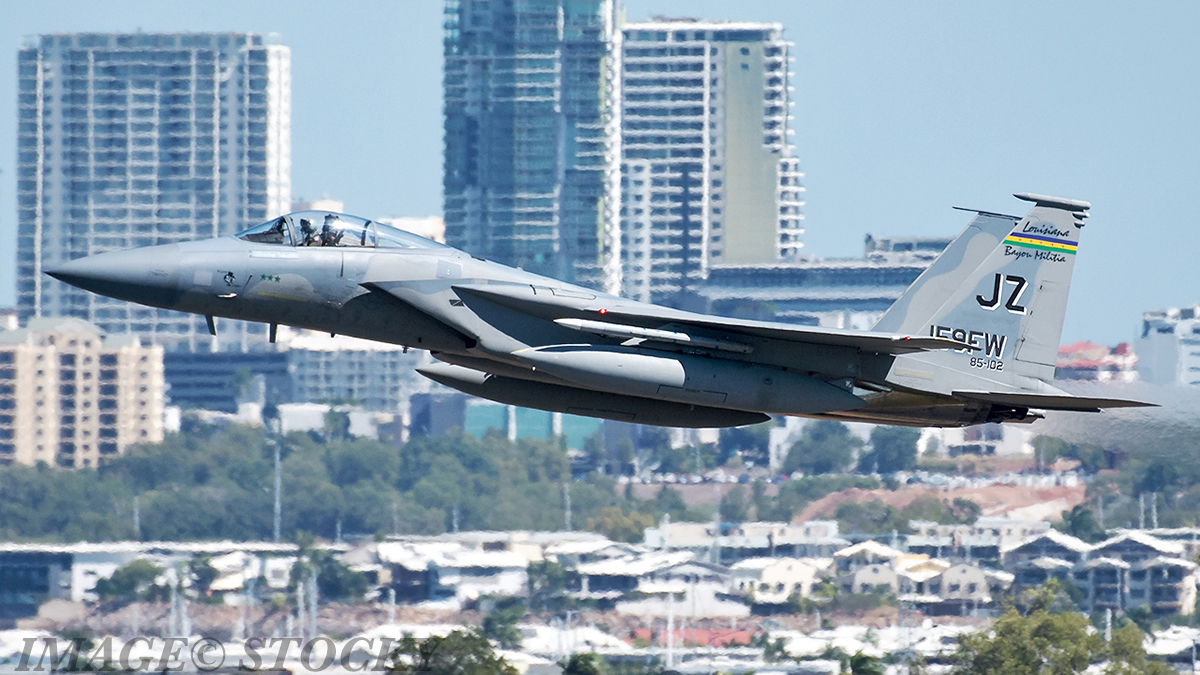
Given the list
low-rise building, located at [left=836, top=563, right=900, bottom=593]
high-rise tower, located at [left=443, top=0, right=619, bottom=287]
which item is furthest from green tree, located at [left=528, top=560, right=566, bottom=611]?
high-rise tower, located at [left=443, top=0, right=619, bottom=287]

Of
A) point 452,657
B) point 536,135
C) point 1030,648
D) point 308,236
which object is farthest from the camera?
point 536,135

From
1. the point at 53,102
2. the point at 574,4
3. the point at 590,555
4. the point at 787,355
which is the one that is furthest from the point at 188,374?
the point at 787,355

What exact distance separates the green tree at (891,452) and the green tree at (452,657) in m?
84.8

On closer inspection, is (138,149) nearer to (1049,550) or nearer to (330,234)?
(1049,550)

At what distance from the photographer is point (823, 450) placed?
127 meters

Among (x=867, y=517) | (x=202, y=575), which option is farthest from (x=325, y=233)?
(x=867, y=517)

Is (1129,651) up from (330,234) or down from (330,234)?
down

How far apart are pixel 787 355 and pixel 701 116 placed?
152642mm

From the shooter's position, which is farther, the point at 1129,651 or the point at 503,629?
the point at 503,629

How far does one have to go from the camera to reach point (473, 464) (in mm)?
128125

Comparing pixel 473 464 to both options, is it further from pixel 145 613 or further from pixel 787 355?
pixel 787 355

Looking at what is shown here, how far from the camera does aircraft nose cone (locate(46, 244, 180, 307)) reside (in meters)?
20.3

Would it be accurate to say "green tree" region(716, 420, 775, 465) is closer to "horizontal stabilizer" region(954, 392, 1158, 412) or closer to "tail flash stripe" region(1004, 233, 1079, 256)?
"tail flash stripe" region(1004, 233, 1079, 256)

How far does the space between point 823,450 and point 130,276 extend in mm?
108610
